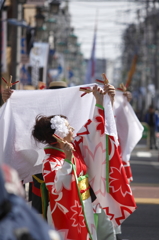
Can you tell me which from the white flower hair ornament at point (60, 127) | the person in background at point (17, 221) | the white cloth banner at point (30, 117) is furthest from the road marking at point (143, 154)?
the person in background at point (17, 221)

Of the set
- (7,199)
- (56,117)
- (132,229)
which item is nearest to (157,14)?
(132,229)

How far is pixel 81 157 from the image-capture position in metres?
4.55

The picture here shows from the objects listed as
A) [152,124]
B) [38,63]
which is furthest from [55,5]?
[152,124]

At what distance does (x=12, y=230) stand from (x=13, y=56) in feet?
46.6

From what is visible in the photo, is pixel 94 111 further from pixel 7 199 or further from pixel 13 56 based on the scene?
pixel 13 56

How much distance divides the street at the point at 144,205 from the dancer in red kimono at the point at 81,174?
190cm

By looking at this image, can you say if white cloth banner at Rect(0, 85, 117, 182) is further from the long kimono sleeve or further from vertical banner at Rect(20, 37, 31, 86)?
vertical banner at Rect(20, 37, 31, 86)

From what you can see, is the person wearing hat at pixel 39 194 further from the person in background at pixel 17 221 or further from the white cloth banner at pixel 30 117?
the person in background at pixel 17 221

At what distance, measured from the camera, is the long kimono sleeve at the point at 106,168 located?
15.2 feet

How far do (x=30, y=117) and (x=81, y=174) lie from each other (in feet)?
2.98

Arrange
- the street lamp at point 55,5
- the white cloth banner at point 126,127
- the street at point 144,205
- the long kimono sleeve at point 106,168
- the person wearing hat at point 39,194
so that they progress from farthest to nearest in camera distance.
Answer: the street lamp at point 55,5 → the white cloth banner at point 126,127 → the street at point 144,205 → the long kimono sleeve at point 106,168 → the person wearing hat at point 39,194

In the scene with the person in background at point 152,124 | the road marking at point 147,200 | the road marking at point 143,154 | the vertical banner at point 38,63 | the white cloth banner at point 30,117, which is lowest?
the road marking at point 143,154

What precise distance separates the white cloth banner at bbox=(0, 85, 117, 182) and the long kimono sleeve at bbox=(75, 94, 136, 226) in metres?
0.08

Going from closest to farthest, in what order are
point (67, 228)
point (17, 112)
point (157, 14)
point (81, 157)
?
point (67, 228), point (81, 157), point (17, 112), point (157, 14)
